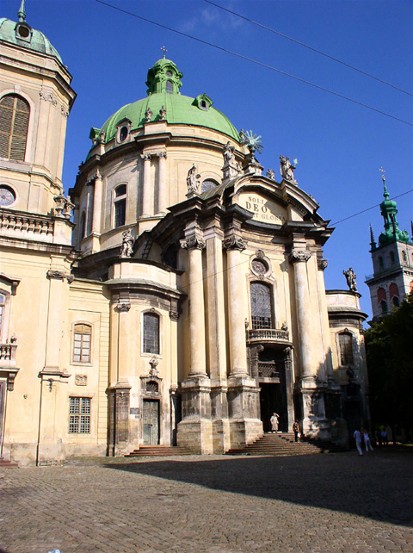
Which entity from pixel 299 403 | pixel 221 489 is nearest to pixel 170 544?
pixel 221 489

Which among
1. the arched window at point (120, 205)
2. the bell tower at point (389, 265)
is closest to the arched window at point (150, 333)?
the arched window at point (120, 205)

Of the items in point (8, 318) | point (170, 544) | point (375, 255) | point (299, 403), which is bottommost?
point (170, 544)

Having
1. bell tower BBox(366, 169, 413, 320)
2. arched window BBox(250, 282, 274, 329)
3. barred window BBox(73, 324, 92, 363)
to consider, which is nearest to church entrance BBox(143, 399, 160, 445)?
barred window BBox(73, 324, 92, 363)

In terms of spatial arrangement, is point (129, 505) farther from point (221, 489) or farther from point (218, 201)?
point (218, 201)

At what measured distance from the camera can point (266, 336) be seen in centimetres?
3044

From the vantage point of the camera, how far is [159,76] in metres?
48.0

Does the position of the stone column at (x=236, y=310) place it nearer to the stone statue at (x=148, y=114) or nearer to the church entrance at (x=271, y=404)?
the church entrance at (x=271, y=404)

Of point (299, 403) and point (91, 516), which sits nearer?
point (91, 516)

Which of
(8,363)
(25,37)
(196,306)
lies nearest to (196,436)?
(196,306)

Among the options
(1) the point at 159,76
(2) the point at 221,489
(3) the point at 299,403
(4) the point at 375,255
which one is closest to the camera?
(2) the point at 221,489

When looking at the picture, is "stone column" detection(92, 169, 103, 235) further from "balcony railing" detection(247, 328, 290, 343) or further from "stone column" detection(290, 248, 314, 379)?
"balcony railing" detection(247, 328, 290, 343)

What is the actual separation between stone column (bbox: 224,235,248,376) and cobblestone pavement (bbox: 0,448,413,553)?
12786mm

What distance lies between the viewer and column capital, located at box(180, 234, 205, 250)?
99.8ft

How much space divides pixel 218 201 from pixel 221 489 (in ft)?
68.1
